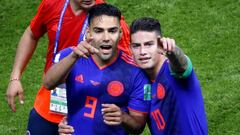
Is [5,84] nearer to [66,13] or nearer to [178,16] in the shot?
[178,16]

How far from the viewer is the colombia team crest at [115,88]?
4375mm

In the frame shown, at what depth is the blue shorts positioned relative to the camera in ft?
17.2

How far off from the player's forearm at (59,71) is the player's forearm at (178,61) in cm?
63

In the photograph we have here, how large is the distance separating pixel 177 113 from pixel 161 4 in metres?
6.47

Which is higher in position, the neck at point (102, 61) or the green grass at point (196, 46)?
the neck at point (102, 61)

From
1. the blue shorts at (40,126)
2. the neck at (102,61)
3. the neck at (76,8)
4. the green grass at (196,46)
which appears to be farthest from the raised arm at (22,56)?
the green grass at (196,46)

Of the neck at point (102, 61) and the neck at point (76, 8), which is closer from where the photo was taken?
the neck at point (102, 61)

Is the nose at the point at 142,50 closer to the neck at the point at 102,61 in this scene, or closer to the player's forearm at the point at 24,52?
the neck at the point at 102,61

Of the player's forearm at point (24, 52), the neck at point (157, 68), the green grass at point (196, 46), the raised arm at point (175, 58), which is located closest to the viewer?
the raised arm at point (175, 58)

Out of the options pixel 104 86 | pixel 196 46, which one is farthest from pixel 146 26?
pixel 196 46

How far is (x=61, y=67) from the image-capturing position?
4188 mm

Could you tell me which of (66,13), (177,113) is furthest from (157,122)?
(66,13)

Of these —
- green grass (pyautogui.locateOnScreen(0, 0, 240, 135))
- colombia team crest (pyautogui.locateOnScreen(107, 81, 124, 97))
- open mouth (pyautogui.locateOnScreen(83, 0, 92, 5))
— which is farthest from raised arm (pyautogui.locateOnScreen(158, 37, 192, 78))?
green grass (pyautogui.locateOnScreen(0, 0, 240, 135))

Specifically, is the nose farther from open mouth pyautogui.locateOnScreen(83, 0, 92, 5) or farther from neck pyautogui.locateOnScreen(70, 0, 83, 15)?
neck pyautogui.locateOnScreen(70, 0, 83, 15)
